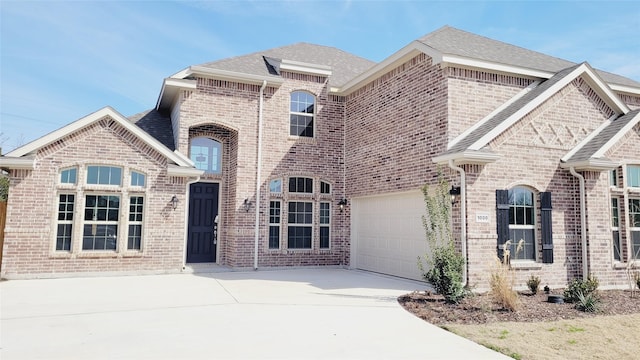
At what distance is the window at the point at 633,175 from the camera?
10.9 metres

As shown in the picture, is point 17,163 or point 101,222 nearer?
point 17,163

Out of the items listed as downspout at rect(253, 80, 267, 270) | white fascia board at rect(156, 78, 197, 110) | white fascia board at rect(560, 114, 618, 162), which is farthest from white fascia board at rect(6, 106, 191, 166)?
white fascia board at rect(560, 114, 618, 162)

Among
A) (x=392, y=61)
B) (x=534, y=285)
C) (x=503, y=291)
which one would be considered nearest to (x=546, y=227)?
(x=534, y=285)

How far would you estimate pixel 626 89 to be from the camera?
13.3 meters

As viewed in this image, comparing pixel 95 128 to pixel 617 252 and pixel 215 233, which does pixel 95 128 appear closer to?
pixel 215 233

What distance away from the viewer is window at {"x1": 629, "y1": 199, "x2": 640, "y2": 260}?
10822 mm

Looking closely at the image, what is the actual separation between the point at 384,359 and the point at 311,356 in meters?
0.80

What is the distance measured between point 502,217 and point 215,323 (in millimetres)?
6648

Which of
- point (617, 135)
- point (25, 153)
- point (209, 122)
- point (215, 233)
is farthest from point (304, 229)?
point (617, 135)

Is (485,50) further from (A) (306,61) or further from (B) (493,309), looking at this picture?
(B) (493,309)

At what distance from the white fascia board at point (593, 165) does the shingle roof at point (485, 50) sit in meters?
2.82

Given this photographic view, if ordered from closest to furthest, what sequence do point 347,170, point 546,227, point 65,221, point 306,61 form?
point 546,227
point 65,221
point 347,170
point 306,61

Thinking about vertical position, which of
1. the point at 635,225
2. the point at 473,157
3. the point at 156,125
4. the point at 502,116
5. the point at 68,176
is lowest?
the point at 635,225

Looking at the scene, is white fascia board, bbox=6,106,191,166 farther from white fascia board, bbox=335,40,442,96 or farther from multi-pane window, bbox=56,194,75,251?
white fascia board, bbox=335,40,442,96
